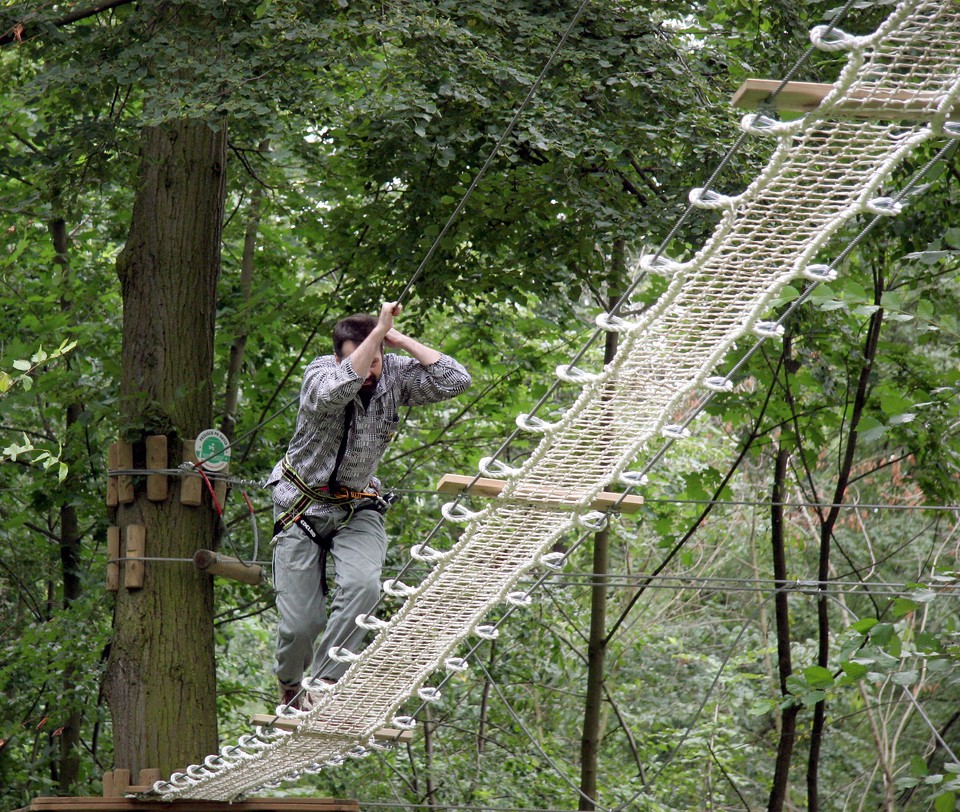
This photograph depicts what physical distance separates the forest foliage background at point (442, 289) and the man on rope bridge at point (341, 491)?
0.61 m

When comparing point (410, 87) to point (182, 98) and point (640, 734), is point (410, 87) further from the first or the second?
point (640, 734)

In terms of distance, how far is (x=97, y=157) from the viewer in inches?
173

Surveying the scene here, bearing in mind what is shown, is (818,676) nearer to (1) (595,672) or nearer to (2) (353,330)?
(2) (353,330)

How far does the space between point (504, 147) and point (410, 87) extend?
0.38 meters

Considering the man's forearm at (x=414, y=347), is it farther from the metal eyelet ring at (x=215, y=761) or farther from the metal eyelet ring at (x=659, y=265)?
the metal eyelet ring at (x=215, y=761)

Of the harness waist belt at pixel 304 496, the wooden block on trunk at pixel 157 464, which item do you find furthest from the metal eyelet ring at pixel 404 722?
the wooden block on trunk at pixel 157 464

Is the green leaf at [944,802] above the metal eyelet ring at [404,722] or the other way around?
the other way around

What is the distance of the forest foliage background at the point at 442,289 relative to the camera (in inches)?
154

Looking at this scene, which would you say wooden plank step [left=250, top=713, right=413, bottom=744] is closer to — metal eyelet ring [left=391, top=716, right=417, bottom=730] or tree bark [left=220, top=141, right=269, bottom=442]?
metal eyelet ring [left=391, top=716, right=417, bottom=730]

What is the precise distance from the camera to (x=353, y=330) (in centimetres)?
297

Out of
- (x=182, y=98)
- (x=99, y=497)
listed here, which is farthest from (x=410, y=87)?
(x=99, y=497)

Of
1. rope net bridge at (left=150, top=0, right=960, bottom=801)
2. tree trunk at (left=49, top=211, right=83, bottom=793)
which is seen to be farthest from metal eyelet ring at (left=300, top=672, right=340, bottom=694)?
tree trunk at (left=49, top=211, right=83, bottom=793)

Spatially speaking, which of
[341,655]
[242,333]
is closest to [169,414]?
[242,333]

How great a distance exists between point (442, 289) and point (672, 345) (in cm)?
283
